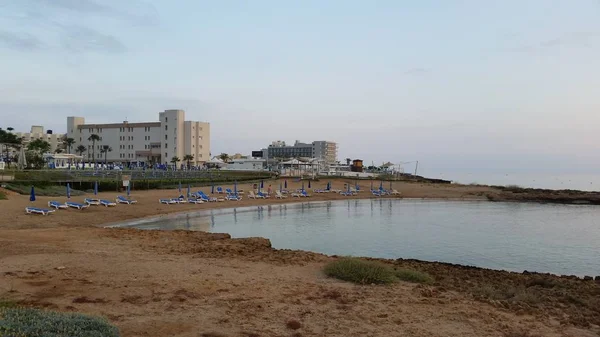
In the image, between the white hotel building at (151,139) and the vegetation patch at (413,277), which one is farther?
the white hotel building at (151,139)

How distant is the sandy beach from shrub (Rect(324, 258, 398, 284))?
0.32m

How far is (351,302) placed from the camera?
339 inches

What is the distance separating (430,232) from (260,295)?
61.4ft

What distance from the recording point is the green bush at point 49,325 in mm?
4887

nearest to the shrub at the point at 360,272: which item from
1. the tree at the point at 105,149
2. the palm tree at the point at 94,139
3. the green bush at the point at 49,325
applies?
the green bush at the point at 49,325

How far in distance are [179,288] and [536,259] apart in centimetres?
1484

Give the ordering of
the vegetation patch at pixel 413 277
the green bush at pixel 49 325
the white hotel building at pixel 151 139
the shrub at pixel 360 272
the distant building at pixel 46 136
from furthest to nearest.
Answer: the distant building at pixel 46 136, the white hotel building at pixel 151 139, the vegetation patch at pixel 413 277, the shrub at pixel 360 272, the green bush at pixel 49 325

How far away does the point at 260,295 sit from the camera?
896cm

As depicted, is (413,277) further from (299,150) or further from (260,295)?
(299,150)

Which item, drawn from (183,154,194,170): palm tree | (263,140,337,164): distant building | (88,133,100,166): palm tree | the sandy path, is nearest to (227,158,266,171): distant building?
(183,154,194,170): palm tree

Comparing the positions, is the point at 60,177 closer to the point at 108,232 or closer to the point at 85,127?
the point at 108,232

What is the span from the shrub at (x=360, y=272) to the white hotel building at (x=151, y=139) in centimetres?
8138

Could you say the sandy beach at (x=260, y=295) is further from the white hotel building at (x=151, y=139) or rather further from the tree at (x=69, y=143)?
the tree at (x=69, y=143)

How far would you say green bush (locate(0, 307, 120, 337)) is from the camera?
489 cm
